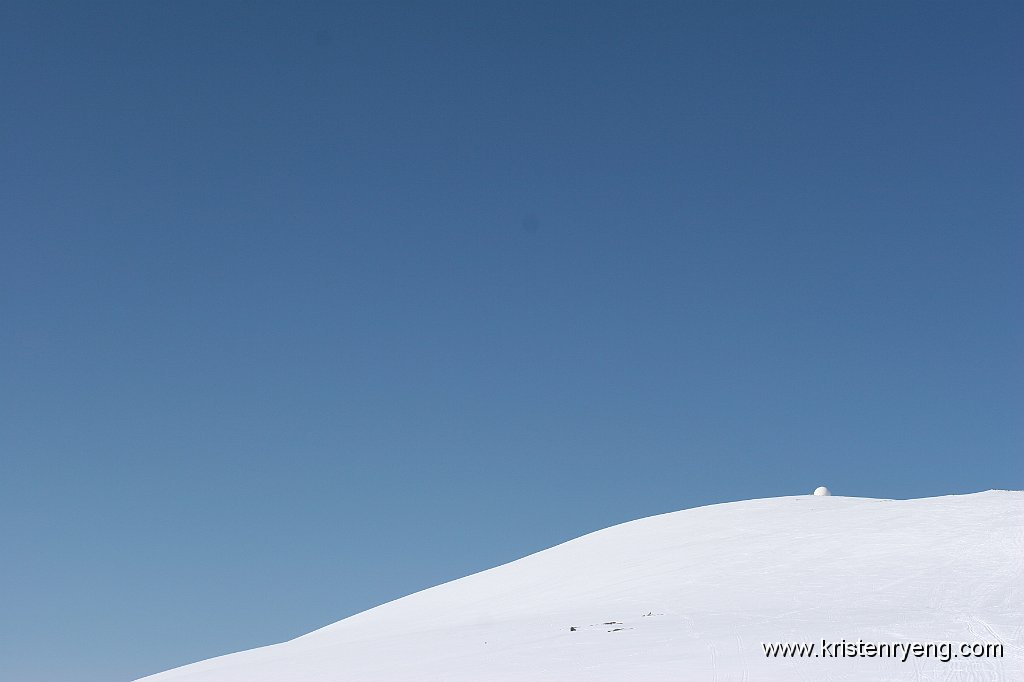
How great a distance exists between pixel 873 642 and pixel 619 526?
77.3ft

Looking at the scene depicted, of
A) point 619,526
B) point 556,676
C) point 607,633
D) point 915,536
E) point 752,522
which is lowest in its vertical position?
point 556,676

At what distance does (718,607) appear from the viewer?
2512cm

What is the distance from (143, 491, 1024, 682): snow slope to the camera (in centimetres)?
1970

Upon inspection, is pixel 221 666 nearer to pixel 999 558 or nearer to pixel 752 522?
pixel 752 522

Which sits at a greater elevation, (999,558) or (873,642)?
(999,558)

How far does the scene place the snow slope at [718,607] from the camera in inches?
776

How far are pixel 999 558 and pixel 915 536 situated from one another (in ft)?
11.7

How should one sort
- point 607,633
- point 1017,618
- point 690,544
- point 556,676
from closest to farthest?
point 556,676, point 1017,618, point 607,633, point 690,544

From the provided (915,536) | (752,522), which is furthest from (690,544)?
(915,536)

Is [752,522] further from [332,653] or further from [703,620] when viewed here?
[332,653]

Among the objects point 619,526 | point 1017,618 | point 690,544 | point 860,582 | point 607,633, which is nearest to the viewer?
point 1017,618

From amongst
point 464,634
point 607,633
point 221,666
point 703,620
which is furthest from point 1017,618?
point 221,666

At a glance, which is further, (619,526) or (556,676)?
→ (619,526)

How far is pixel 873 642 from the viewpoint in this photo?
64.6 ft
